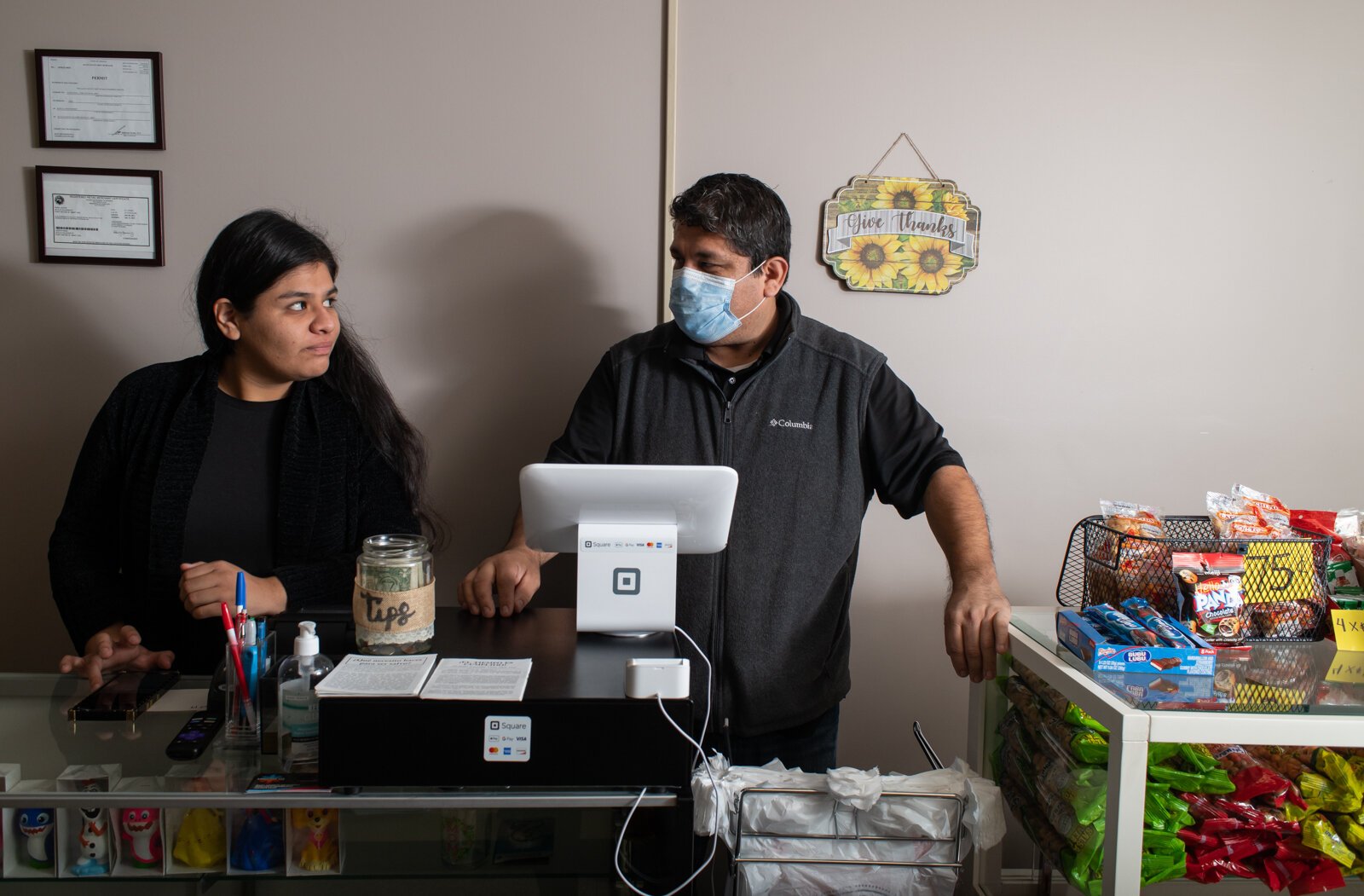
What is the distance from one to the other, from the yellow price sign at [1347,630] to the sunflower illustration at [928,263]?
108cm

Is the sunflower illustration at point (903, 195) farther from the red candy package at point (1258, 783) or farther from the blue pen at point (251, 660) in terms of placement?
the blue pen at point (251, 660)

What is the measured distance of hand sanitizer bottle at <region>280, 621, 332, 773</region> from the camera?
1110mm

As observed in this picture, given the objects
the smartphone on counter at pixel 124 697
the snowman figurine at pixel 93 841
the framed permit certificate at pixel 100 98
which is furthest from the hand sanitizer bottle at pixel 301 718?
the framed permit certificate at pixel 100 98

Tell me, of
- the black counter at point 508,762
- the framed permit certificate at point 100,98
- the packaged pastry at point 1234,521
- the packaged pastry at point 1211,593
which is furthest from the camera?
the framed permit certificate at point 100,98

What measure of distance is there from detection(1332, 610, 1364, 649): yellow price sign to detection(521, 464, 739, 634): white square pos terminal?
3.26ft

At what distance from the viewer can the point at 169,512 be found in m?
1.80

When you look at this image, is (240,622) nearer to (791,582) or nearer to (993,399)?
(791,582)

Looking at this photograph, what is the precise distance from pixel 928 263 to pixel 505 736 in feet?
5.29

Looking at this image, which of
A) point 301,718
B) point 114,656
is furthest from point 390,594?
point 114,656

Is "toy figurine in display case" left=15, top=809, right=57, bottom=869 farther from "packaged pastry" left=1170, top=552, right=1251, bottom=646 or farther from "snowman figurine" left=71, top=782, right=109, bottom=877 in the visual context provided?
"packaged pastry" left=1170, top=552, right=1251, bottom=646


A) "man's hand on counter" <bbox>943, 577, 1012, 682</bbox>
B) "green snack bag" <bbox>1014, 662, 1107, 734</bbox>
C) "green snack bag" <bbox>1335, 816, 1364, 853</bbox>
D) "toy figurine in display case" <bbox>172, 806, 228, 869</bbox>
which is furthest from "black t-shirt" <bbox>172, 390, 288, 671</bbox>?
"green snack bag" <bbox>1335, 816, 1364, 853</bbox>

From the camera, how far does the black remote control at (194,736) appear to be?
1163 mm

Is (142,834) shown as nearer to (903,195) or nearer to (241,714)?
(241,714)

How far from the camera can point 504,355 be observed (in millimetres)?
2281
